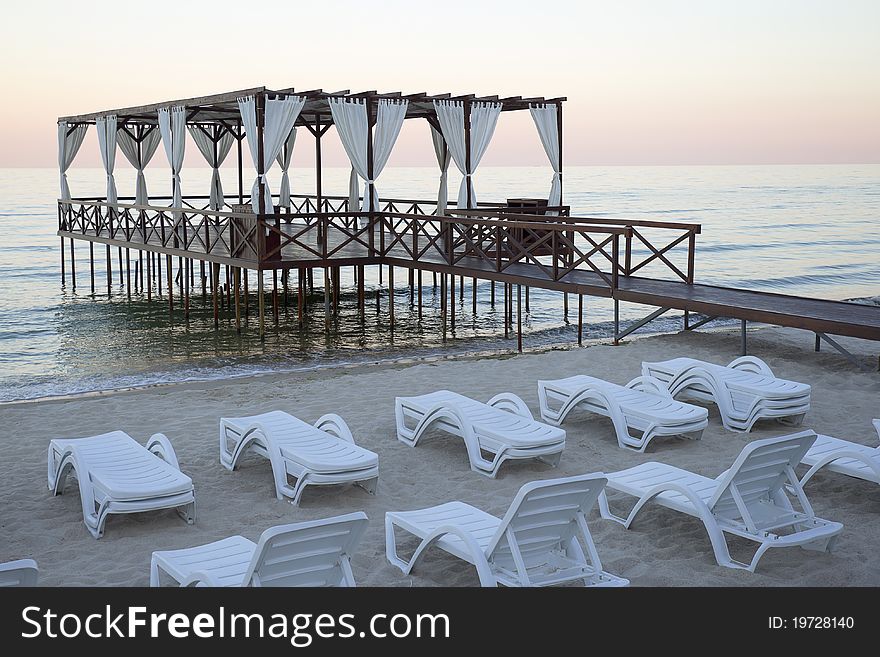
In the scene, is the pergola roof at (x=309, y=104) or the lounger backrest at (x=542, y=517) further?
the pergola roof at (x=309, y=104)

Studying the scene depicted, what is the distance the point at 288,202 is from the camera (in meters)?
22.1

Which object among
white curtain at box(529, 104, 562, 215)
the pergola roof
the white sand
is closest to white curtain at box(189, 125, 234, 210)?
the pergola roof

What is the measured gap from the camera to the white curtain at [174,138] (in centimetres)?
1834

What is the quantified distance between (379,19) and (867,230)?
2801cm

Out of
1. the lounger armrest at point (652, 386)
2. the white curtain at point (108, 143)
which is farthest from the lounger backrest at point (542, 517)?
the white curtain at point (108, 143)

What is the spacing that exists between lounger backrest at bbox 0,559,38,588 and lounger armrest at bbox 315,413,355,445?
3.35m

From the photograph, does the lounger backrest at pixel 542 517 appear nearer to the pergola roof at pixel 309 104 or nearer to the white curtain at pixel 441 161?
the pergola roof at pixel 309 104

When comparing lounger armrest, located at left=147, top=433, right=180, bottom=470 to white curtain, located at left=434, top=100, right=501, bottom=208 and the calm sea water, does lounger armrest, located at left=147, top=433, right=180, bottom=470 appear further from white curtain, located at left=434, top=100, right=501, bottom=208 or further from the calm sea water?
white curtain, located at left=434, top=100, right=501, bottom=208

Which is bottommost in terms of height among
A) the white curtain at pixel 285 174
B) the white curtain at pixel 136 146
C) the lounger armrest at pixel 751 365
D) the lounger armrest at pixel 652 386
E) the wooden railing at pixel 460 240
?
the lounger armrest at pixel 652 386

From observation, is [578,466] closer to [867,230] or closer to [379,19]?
[379,19]

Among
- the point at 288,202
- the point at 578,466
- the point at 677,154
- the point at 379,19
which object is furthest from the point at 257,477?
the point at 677,154

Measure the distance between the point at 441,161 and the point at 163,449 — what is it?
13.4 m

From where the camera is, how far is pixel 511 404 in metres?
7.92

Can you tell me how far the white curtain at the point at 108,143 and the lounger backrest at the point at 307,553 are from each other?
63.8 ft
